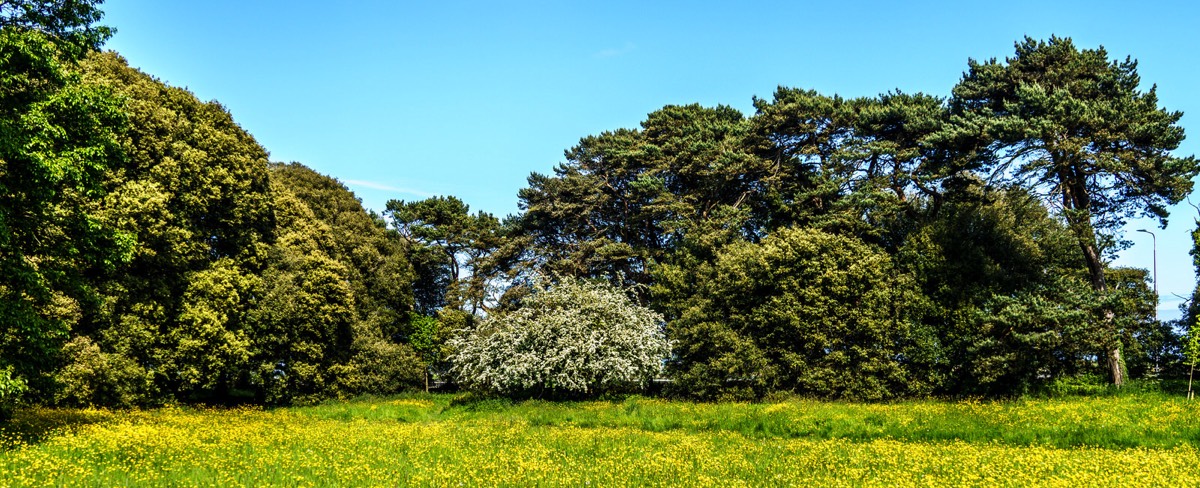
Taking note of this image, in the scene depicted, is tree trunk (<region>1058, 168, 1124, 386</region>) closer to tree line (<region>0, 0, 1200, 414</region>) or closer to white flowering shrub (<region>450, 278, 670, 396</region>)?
tree line (<region>0, 0, 1200, 414</region>)

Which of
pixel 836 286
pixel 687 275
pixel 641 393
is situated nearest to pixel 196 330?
pixel 641 393

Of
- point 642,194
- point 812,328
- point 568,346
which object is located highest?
point 642,194

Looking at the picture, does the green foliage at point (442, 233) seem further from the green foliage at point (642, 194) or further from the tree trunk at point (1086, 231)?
the tree trunk at point (1086, 231)

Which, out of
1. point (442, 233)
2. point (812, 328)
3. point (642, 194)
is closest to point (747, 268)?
point (812, 328)

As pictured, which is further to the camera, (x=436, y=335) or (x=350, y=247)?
(x=436, y=335)

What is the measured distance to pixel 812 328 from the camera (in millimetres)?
32344

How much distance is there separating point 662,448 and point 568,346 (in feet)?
56.9

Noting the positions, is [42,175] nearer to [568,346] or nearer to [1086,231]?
[568,346]

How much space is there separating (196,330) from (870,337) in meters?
30.6

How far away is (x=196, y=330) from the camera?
2862 centimetres

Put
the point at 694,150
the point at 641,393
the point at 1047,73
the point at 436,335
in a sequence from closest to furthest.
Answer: the point at 1047,73 → the point at 641,393 → the point at 694,150 → the point at 436,335

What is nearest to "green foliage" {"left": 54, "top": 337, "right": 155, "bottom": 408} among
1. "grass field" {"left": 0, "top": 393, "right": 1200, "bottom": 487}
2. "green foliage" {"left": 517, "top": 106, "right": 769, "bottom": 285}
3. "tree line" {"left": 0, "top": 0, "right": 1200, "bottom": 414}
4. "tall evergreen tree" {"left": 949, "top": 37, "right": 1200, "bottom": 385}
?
"tree line" {"left": 0, "top": 0, "right": 1200, "bottom": 414}

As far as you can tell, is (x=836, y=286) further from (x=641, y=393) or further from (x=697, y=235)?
(x=641, y=393)

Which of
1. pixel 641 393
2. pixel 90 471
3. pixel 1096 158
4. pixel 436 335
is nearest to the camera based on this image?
pixel 90 471
